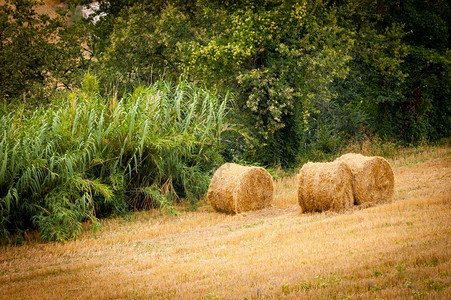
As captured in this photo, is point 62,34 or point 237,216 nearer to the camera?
point 237,216

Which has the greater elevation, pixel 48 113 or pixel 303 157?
pixel 48 113

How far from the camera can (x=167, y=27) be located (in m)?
20.8

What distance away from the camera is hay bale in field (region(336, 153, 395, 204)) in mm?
12117

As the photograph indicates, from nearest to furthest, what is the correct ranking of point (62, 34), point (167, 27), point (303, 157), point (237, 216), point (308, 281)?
point (308, 281)
point (237, 216)
point (167, 27)
point (303, 157)
point (62, 34)

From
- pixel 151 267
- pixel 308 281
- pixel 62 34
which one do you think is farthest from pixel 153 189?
pixel 62 34

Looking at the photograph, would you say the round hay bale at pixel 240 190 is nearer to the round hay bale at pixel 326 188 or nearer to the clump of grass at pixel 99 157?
the clump of grass at pixel 99 157

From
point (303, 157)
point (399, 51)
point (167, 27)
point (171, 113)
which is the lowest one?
point (303, 157)

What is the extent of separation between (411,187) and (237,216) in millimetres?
4516

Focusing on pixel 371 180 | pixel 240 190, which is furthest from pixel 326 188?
pixel 240 190

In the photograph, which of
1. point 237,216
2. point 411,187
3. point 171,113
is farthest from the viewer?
point 171,113

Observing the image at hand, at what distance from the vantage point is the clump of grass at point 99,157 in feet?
38.7

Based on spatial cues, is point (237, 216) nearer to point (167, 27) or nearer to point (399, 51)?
point (167, 27)

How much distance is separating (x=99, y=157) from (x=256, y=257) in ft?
19.9

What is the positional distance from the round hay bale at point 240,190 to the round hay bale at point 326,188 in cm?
161
